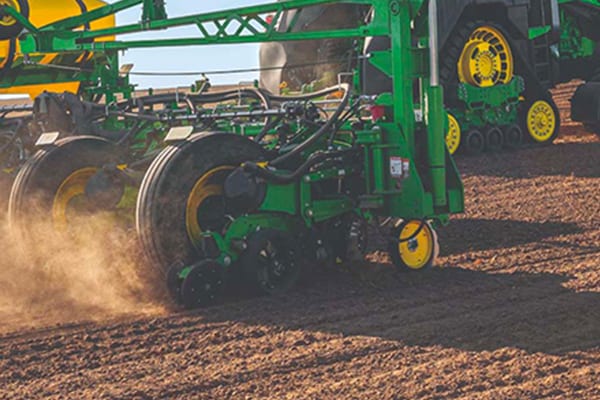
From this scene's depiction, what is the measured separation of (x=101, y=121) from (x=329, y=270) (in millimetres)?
3730

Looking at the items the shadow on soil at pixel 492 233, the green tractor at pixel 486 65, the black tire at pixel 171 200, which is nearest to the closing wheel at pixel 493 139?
the green tractor at pixel 486 65

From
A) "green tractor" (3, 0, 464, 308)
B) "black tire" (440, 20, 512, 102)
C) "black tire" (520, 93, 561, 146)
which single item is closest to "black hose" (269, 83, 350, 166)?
"green tractor" (3, 0, 464, 308)

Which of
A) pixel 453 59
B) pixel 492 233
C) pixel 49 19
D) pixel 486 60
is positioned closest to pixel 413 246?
pixel 492 233

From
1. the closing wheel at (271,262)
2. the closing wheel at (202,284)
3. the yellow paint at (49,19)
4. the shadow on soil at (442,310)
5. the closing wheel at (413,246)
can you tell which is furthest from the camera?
the yellow paint at (49,19)

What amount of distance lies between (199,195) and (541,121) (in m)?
8.74

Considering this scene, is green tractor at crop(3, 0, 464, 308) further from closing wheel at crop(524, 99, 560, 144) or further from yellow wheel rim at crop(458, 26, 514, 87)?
closing wheel at crop(524, 99, 560, 144)

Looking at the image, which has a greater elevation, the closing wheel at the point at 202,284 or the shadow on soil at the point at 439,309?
the closing wheel at the point at 202,284

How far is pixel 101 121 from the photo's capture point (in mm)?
10016

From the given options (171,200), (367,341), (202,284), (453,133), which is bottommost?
(367,341)

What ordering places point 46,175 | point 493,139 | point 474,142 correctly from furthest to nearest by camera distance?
point 493,139, point 474,142, point 46,175

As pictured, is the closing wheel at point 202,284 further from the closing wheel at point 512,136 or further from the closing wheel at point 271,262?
the closing wheel at point 512,136

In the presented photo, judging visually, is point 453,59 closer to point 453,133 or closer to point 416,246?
point 453,133

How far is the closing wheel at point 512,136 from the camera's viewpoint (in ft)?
45.0

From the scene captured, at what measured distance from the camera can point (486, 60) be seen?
44.1 feet
